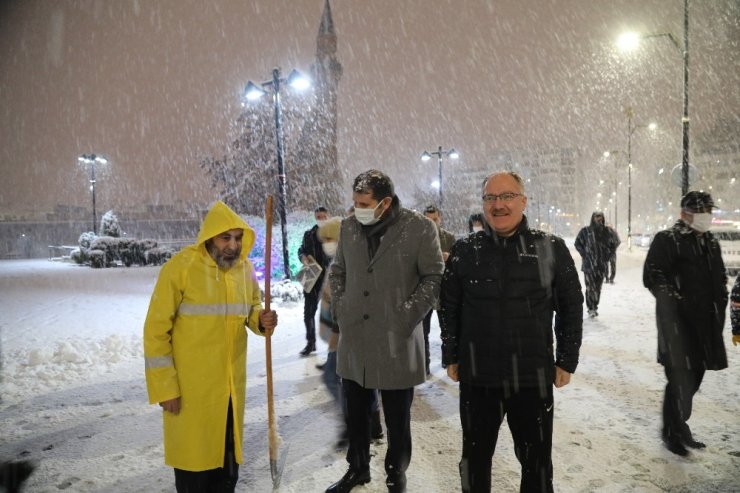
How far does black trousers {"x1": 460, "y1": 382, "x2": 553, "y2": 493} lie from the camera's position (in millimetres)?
2656

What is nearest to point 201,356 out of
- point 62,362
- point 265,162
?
point 62,362

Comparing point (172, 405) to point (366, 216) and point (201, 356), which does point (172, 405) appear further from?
point (366, 216)

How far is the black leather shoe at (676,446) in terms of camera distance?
12.9ft

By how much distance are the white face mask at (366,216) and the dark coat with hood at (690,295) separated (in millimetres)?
2439

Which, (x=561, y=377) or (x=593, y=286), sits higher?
(x=561, y=377)

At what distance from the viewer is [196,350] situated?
280cm

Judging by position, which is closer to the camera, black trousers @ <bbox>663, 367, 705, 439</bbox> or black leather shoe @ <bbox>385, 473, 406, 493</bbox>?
black leather shoe @ <bbox>385, 473, 406, 493</bbox>

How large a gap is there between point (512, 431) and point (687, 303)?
2147 millimetres

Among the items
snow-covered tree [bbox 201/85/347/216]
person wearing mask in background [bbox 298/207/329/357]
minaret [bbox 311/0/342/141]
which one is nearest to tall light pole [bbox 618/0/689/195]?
person wearing mask in background [bbox 298/207/329/357]

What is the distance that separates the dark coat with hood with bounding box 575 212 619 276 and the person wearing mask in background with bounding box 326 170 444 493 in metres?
8.12

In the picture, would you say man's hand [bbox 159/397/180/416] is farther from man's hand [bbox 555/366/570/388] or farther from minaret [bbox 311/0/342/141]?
minaret [bbox 311/0/342/141]

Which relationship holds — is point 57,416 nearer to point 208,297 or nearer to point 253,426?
point 253,426

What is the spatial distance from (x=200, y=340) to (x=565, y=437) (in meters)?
3.32

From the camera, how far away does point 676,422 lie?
4.04m
